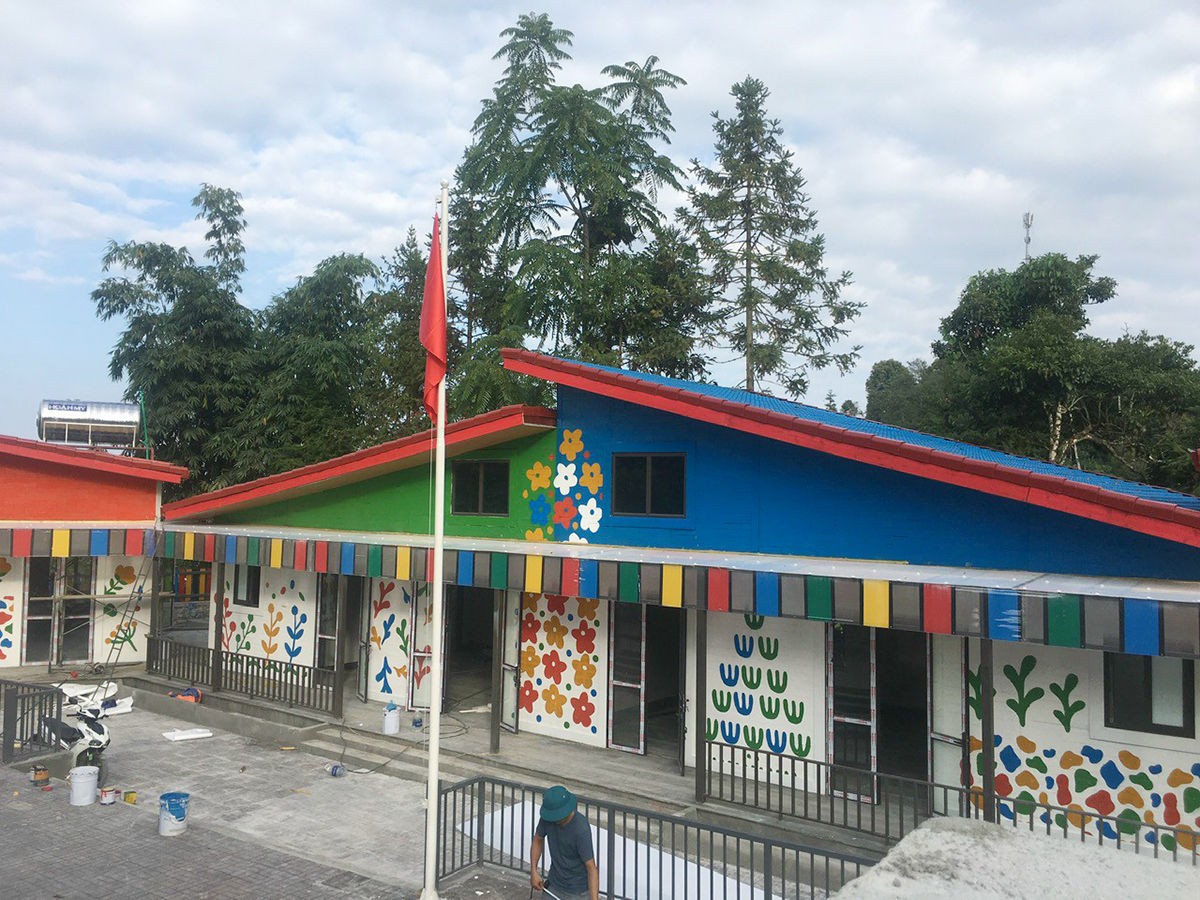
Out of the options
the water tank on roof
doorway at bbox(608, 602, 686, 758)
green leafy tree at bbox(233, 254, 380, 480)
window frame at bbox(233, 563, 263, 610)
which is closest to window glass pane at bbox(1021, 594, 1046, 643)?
doorway at bbox(608, 602, 686, 758)

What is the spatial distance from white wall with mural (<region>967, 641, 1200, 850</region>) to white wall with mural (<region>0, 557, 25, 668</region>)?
19.6 meters

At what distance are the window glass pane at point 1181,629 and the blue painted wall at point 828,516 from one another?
193 centimetres

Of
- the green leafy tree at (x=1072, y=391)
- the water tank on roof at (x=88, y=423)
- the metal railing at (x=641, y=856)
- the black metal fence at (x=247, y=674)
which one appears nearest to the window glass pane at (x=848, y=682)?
the metal railing at (x=641, y=856)

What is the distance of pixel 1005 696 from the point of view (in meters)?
10.5

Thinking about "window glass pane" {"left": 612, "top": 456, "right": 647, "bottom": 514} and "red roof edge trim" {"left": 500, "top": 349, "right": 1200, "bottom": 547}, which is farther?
"window glass pane" {"left": 612, "top": 456, "right": 647, "bottom": 514}

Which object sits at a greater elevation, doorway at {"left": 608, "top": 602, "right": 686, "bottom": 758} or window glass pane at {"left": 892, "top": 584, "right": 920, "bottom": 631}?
window glass pane at {"left": 892, "top": 584, "right": 920, "bottom": 631}

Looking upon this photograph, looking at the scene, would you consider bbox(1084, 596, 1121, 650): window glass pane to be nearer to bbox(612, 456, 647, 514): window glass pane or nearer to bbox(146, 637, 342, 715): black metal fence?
bbox(612, 456, 647, 514): window glass pane

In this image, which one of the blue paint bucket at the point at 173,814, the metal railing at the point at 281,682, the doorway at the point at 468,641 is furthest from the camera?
the doorway at the point at 468,641

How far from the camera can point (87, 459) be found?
19.5 metres

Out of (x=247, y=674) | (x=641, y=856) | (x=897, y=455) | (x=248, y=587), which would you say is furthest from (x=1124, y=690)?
(x=248, y=587)

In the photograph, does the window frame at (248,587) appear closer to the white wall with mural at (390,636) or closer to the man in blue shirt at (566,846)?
the white wall with mural at (390,636)

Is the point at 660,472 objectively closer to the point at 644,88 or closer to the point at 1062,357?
the point at 1062,357

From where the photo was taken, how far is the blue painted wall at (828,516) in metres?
10.1

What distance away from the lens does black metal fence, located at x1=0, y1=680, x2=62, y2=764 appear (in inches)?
524
